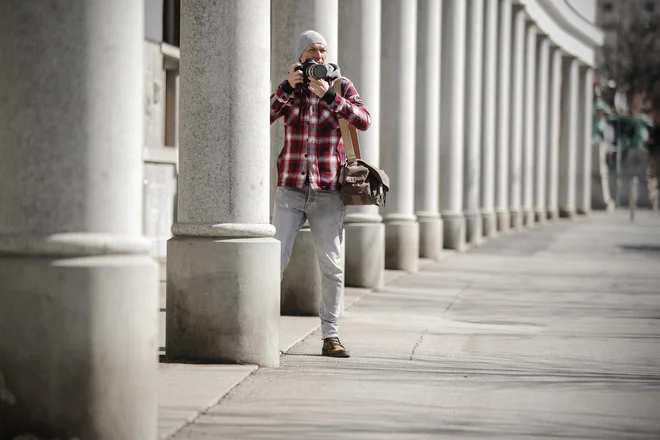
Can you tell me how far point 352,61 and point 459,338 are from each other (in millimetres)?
4585

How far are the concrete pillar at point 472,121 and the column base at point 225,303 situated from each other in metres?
18.4

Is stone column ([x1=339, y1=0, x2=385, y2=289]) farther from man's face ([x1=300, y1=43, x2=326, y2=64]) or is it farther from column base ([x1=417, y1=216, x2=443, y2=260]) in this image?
column base ([x1=417, y1=216, x2=443, y2=260])

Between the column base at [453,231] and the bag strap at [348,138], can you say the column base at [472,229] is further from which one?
the bag strap at [348,138]

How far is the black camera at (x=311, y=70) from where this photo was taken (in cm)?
865

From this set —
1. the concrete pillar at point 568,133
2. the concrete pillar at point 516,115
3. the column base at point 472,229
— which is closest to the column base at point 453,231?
the column base at point 472,229

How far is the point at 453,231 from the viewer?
948 inches

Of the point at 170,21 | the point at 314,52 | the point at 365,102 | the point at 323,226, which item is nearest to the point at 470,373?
the point at 323,226

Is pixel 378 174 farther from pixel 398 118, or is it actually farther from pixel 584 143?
pixel 584 143

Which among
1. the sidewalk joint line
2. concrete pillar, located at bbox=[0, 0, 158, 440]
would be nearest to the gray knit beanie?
concrete pillar, located at bbox=[0, 0, 158, 440]

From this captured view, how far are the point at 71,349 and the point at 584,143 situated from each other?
48.7 meters

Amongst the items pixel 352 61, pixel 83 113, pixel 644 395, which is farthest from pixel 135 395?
pixel 352 61

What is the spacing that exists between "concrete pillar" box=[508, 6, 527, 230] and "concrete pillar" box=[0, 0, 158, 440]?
30.0 meters

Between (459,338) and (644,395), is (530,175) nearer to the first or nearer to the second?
(459,338)

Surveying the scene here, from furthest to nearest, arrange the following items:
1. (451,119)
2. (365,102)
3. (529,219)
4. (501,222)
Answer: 1. (529,219)
2. (501,222)
3. (451,119)
4. (365,102)
